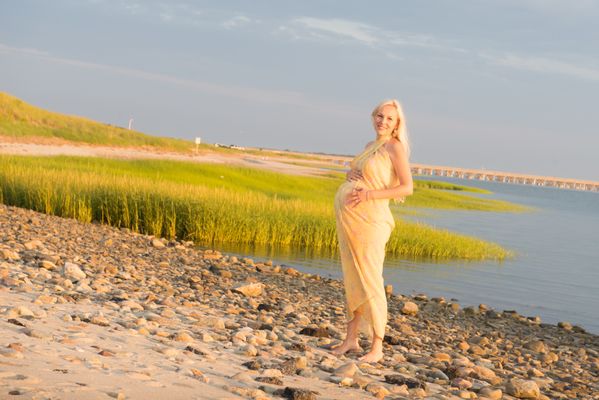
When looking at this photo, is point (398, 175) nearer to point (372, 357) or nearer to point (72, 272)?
point (372, 357)

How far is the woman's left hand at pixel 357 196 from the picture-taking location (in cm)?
798

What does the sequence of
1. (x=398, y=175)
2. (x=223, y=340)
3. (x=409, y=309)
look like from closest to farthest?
(x=398, y=175) → (x=223, y=340) → (x=409, y=309)

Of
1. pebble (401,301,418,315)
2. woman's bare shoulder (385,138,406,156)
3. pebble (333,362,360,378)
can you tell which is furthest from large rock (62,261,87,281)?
pebble (401,301,418,315)

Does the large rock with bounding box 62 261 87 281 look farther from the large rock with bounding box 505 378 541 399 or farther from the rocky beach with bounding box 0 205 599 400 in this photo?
the large rock with bounding box 505 378 541 399

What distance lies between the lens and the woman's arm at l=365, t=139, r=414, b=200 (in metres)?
7.99

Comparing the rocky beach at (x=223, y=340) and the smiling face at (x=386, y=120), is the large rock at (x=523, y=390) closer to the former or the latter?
the rocky beach at (x=223, y=340)

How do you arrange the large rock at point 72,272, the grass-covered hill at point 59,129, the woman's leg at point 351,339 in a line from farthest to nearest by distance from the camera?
the grass-covered hill at point 59,129, the large rock at point 72,272, the woman's leg at point 351,339

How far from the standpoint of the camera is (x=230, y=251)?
22.6 metres

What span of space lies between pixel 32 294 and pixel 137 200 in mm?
15312

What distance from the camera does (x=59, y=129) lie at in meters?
63.6

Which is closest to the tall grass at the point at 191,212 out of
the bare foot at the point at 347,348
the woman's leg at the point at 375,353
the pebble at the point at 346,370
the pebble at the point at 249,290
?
the pebble at the point at 249,290

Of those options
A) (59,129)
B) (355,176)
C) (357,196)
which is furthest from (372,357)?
(59,129)

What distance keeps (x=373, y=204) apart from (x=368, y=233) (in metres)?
0.28

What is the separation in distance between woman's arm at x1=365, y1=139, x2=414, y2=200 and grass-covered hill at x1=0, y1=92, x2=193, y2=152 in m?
48.8
